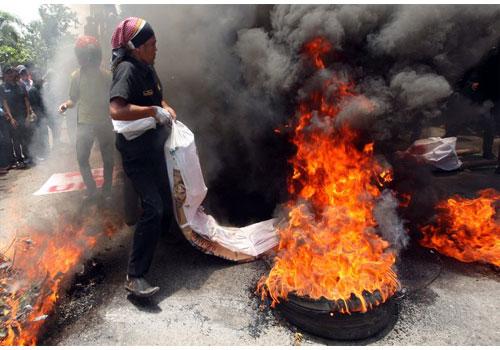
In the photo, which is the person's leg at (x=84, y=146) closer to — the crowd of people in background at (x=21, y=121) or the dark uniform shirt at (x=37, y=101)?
the crowd of people in background at (x=21, y=121)

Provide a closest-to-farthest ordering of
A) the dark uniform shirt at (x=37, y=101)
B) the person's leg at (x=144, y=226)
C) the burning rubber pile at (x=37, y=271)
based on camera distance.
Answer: the burning rubber pile at (x=37, y=271)
the person's leg at (x=144, y=226)
the dark uniform shirt at (x=37, y=101)

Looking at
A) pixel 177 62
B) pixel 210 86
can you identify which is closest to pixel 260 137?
pixel 210 86

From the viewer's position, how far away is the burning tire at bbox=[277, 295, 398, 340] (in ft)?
10.1

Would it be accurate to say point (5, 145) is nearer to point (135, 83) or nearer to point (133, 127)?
point (133, 127)

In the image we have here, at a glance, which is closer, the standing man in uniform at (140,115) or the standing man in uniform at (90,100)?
the standing man in uniform at (140,115)

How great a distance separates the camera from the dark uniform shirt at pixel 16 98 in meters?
8.59

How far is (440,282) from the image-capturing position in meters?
3.90

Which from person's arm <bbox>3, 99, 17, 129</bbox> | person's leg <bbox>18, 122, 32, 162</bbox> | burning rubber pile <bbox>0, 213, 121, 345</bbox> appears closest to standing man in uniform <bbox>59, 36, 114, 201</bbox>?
burning rubber pile <bbox>0, 213, 121, 345</bbox>

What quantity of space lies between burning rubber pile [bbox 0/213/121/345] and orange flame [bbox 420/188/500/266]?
425cm

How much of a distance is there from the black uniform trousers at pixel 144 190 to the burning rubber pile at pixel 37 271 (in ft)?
2.71

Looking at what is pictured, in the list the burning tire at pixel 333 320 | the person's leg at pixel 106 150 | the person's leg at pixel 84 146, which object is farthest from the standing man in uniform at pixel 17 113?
the burning tire at pixel 333 320

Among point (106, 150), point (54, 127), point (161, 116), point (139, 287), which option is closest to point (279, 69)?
point (161, 116)

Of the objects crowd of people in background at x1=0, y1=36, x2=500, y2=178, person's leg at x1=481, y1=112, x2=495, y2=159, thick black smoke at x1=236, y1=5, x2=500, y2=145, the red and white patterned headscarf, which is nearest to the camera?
the red and white patterned headscarf

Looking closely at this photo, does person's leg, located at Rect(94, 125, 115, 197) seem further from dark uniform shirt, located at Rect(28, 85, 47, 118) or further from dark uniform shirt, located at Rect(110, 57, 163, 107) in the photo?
dark uniform shirt, located at Rect(28, 85, 47, 118)
